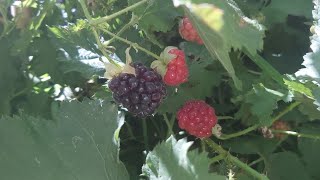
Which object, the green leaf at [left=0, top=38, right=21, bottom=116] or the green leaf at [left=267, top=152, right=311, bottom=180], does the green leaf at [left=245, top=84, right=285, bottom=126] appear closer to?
the green leaf at [left=267, top=152, right=311, bottom=180]

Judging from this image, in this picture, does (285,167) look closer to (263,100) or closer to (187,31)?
(263,100)

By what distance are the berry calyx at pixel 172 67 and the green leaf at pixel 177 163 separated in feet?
0.59

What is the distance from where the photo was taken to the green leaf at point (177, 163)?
0.68m

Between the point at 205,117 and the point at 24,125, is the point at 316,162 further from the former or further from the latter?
the point at 24,125

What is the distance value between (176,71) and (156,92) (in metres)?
0.05

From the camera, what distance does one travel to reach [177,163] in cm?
70

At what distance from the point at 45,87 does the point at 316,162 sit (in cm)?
58

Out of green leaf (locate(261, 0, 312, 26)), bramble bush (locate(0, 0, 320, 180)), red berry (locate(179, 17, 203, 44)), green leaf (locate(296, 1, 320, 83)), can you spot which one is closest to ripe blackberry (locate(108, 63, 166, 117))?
bramble bush (locate(0, 0, 320, 180))

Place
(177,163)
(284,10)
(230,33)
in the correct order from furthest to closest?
(284,10) → (177,163) → (230,33)

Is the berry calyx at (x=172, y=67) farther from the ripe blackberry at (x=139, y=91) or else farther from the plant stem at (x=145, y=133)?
the plant stem at (x=145, y=133)

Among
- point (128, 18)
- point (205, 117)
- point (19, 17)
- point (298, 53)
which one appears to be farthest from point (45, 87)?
point (298, 53)

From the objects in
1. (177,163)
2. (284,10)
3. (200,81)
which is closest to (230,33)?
(177,163)

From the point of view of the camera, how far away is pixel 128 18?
98cm

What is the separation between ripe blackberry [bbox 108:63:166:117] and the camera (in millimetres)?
853
